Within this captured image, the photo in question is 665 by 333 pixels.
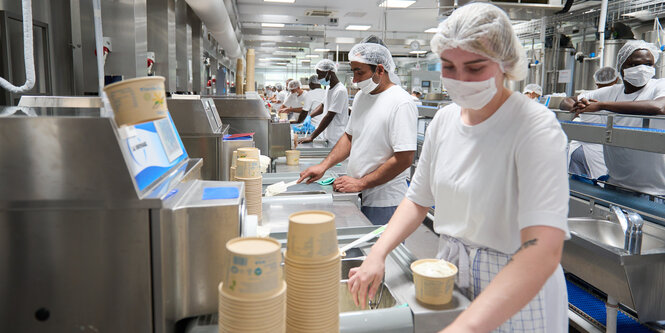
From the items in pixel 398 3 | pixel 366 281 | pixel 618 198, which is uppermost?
pixel 398 3

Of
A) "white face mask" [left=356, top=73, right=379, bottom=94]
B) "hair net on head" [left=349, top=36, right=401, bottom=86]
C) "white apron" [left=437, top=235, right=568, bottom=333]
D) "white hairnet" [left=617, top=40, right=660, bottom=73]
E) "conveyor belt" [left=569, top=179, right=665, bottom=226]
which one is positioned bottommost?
"conveyor belt" [left=569, top=179, right=665, bottom=226]

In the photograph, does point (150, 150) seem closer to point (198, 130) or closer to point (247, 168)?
point (247, 168)

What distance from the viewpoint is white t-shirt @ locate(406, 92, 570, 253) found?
0.93 meters

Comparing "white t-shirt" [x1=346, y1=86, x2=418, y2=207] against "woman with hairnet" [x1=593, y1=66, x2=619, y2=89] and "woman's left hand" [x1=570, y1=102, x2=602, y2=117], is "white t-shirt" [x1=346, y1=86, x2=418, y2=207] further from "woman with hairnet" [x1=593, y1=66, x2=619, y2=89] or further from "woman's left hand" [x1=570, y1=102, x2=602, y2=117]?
"woman with hairnet" [x1=593, y1=66, x2=619, y2=89]

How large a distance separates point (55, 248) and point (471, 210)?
92 cm

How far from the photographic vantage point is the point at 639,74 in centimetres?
349

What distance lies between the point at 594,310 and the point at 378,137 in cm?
195

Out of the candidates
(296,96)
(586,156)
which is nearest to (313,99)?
(296,96)

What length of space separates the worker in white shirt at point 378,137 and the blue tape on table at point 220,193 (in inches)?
45.5

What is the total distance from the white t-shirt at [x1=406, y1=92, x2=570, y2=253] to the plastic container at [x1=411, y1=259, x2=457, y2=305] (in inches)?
6.5

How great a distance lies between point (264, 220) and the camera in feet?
5.55

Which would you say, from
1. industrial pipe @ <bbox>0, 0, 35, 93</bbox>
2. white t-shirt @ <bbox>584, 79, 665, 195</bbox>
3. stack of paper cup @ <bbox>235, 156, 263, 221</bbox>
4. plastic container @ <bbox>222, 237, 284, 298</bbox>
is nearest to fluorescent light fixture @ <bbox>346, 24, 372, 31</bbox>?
white t-shirt @ <bbox>584, 79, 665, 195</bbox>

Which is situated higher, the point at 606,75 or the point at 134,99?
the point at 606,75

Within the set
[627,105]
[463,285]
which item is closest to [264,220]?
[463,285]
